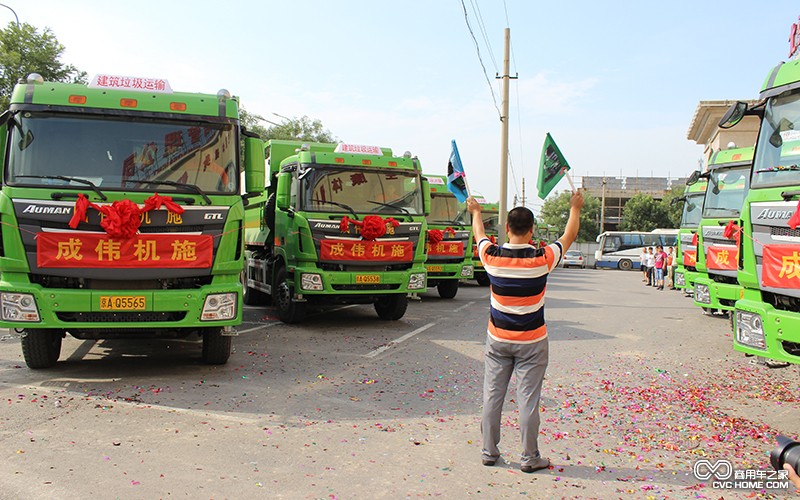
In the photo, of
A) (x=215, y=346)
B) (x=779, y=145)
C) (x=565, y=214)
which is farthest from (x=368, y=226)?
(x=565, y=214)

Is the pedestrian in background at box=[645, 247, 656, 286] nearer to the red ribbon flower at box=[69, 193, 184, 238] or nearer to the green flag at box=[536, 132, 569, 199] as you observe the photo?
the green flag at box=[536, 132, 569, 199]

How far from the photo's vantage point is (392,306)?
12.4 m

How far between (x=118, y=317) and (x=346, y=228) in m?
4.42

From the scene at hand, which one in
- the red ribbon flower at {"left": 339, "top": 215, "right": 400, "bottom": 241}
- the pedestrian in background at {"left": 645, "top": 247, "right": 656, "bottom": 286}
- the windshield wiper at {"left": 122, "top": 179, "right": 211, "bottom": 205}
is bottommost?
the pedestrian in background at {"left": 645, "top": 247, "right": 656, "bottom": 286}

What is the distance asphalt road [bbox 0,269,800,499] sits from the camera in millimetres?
4414

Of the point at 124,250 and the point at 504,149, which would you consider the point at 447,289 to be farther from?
the point at 124,250

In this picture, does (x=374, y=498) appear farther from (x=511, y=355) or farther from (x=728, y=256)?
(x=728, y=256)

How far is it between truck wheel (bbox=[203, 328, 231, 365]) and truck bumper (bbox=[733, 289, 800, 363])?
5.35 metres

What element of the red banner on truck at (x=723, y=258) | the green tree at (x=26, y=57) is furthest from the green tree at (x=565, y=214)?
the red banner on truck at (x=723, y=258)

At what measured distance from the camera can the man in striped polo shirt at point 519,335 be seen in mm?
4684

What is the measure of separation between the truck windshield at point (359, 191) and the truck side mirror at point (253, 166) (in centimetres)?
291

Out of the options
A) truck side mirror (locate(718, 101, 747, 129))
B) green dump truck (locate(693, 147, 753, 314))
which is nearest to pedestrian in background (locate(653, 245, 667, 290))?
green dump truck (locate(693, 147, 753, 314))

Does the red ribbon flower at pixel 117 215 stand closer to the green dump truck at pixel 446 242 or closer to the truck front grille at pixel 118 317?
the truck front grille at pixel 118 317

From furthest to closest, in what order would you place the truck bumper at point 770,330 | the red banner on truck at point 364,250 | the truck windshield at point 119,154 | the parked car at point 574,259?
the parked car at point 574,259
the red banner on truck at point 364,250
the truck windshield at point 119,154
the truck bumper at point 770,330
